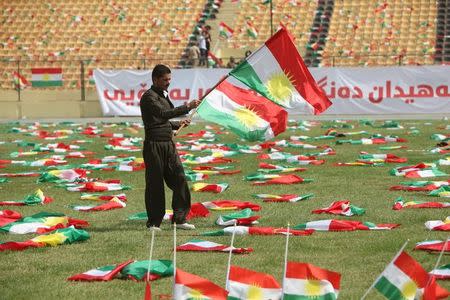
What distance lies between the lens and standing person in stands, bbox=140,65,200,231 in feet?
34.6

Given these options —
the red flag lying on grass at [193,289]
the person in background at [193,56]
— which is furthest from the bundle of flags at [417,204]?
the person in background at [193,56]

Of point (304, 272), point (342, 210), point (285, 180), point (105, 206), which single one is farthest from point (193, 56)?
point (304, 272)

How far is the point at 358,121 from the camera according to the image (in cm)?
2955

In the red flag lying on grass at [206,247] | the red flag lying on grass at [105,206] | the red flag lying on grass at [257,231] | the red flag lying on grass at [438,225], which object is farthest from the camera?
the red flag lying on grass at [105,206]

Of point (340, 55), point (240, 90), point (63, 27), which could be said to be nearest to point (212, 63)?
point (340, 55)

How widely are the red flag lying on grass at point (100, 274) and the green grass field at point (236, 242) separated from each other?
0.13m

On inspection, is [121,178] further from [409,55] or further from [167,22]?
[167,22]

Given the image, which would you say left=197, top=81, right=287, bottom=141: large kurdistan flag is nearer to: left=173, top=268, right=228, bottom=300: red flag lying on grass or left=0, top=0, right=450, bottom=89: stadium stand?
left=173, top=268, right=228, bottom=300: red flag lying on grass

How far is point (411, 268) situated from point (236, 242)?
389 cm

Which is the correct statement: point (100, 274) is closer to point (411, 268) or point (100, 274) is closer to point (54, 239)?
point (54, 239)

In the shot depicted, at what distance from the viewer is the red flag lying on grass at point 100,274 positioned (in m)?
7.77

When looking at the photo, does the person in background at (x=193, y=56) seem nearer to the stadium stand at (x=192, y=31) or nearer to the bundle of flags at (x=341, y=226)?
the stadium stand at (x=192, y=31)

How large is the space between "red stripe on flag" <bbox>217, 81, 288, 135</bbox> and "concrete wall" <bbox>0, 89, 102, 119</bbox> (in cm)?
2485

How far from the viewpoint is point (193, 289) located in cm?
568
